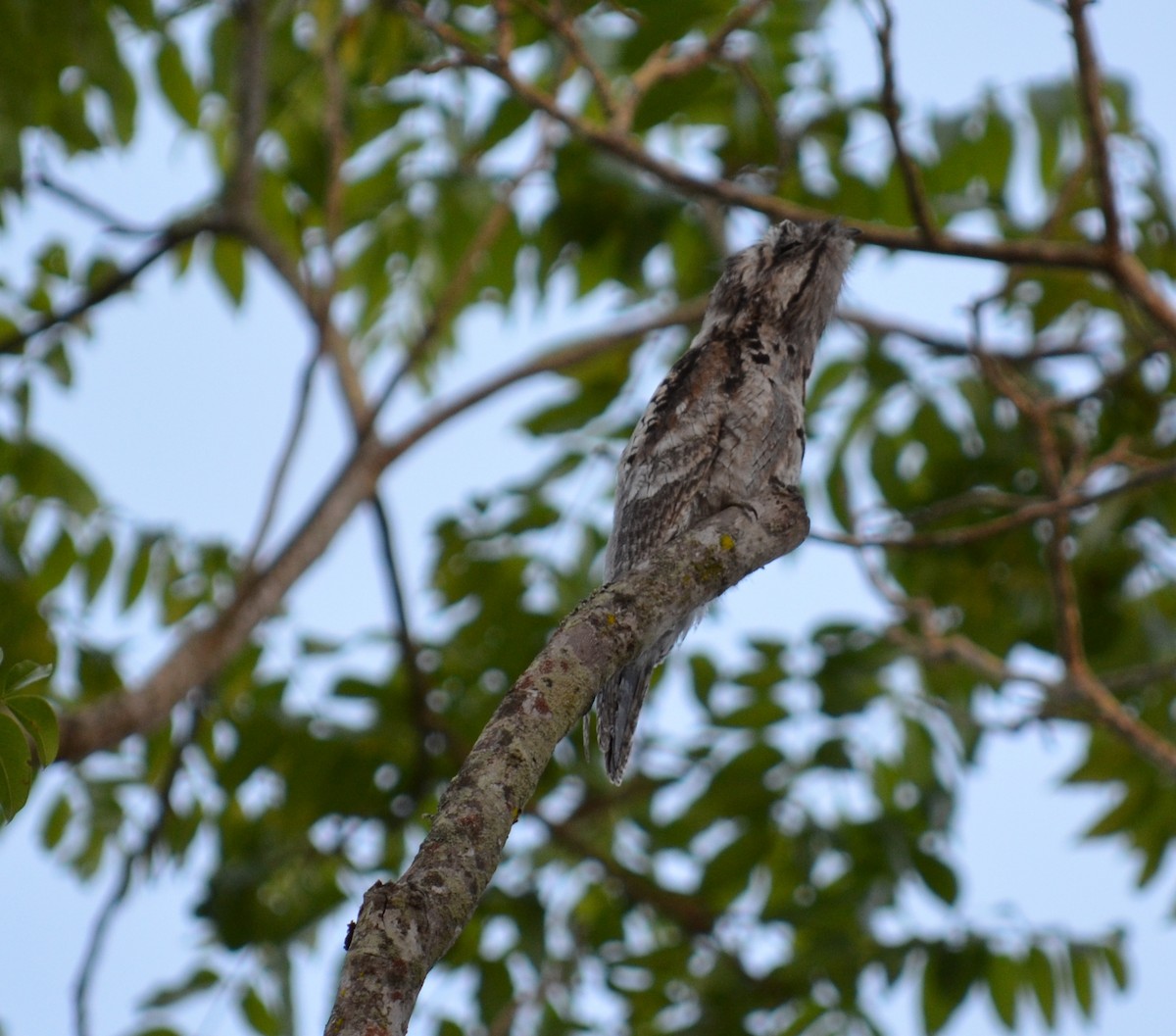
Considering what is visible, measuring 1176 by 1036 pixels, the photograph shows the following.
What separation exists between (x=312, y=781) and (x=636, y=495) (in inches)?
94.1

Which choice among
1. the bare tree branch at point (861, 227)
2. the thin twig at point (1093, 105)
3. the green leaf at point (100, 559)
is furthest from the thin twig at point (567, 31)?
the green leaf at point (100, 559)

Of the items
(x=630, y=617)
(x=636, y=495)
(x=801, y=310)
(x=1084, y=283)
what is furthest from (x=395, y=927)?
(x=1084, y=283)

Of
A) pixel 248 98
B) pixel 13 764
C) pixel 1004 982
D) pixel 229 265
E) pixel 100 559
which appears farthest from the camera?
pixel 229 265

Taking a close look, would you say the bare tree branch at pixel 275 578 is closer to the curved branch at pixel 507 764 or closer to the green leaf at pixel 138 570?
the green leaf at pixel 138 570

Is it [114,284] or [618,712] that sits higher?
[114,284]

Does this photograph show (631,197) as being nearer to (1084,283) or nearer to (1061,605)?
(1084,283)

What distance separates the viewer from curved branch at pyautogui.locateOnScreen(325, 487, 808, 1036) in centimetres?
Answer: 175

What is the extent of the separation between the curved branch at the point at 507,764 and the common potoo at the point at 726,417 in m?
0.80

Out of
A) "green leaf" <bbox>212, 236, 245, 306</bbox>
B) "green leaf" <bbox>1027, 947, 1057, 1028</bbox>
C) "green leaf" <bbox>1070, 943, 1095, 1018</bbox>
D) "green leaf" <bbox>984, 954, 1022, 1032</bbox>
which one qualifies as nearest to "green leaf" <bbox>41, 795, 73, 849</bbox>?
"green leaf" <bbox>212, 236, 245, 306</bbox>

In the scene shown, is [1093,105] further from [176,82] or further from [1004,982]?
[176,82]

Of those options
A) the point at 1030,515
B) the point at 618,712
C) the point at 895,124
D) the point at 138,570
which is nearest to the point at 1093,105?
the point at 895,124

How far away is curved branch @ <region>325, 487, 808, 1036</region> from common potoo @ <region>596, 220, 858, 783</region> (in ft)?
2.62

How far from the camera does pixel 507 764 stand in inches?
84.4

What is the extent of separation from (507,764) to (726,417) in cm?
224
